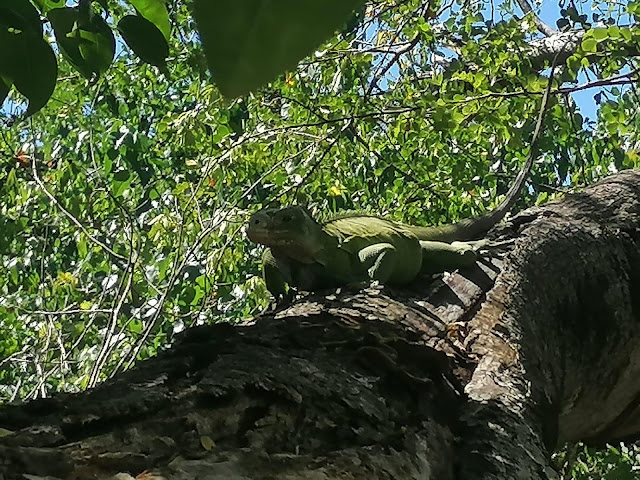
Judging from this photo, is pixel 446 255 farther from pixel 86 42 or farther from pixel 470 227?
pixel 86 42

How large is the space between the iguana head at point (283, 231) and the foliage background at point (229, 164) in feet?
3.31

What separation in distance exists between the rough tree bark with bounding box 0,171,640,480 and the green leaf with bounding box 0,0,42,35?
385 mm

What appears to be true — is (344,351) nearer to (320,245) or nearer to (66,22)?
(66,22)

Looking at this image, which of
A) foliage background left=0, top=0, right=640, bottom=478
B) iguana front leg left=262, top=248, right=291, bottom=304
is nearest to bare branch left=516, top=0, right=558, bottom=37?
foliage background left=0, top=0, right=640, bottom=478

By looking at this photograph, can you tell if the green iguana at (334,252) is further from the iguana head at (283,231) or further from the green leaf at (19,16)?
the green leaf at (19,16)

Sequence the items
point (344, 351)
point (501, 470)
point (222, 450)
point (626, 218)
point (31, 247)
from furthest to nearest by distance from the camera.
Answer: point (31, 247), point (626, 218), point (344, 351), point (501, 470), point (222, 450)

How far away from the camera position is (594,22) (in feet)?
14.4

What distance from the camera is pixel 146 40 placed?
3.11 ft

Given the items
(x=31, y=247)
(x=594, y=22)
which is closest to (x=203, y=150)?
(x=31, y=247)

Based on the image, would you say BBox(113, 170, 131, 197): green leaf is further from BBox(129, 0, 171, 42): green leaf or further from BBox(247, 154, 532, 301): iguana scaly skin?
BBox(129, 0, 171, 42): green leaf

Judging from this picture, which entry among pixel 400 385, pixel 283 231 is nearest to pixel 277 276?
pixel 283 231

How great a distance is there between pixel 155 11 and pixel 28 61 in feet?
0.42

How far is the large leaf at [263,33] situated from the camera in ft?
0.47

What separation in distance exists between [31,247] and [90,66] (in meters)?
3.55
